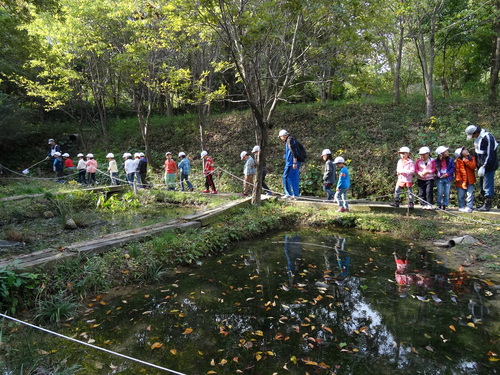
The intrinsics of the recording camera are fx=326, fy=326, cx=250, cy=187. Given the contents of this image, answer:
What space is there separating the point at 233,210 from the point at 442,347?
6.24 meters

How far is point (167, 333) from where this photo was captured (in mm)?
3775

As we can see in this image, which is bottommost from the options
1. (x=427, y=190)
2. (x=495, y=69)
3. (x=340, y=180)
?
(x=427, y=190)

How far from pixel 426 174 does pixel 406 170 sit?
578mm

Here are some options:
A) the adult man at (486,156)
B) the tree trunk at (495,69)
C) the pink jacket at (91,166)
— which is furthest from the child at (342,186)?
the pink jacket at (91,166)

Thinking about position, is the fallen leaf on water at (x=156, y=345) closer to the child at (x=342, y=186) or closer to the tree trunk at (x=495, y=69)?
the child at (x=342, y=186)

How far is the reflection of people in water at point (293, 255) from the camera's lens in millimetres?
5587

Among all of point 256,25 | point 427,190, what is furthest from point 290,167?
point 256,25

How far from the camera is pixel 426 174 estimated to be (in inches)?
340

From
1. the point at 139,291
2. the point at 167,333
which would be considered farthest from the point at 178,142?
the point at 167,333

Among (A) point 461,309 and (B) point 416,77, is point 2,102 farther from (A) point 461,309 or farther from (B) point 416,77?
(B) point 416,77

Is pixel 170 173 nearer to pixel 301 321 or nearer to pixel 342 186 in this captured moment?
pixel 342 186

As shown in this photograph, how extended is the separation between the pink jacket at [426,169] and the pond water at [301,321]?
133 inches

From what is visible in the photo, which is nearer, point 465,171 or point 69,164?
point 465,171

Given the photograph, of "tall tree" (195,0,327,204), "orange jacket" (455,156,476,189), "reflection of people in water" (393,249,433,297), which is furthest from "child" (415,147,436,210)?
"tall tree" (195,0,327,204)
